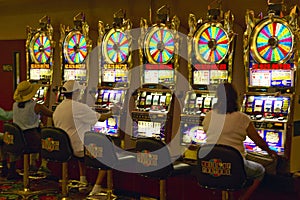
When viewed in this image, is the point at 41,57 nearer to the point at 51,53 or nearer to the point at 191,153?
the point at 51,53

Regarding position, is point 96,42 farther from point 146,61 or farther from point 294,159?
point 294,159

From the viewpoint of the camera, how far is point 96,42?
7742mm

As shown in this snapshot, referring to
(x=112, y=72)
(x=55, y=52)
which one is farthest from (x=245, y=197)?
(x=55, y=52)

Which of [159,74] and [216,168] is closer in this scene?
[216,168]

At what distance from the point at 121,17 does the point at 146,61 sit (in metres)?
0.85

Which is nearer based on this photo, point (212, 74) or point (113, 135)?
point (212, 74)

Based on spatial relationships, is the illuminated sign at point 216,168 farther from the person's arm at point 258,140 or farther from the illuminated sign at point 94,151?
the illuminated sign at point 94,151

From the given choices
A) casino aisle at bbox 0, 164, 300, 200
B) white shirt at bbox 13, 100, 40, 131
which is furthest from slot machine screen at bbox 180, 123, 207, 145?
white shirt at bbox 13, 100, 40, 131

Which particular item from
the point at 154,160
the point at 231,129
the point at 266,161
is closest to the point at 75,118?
the point at 154,160

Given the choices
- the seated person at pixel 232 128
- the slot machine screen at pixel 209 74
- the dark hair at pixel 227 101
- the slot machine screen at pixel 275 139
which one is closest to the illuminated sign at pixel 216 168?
the seated person at pixel 232 128

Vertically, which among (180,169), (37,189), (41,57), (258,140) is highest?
(41,57)

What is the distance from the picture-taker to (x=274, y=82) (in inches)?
209

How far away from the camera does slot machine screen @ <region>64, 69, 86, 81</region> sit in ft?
25.3

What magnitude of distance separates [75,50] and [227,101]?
3.84 metres
